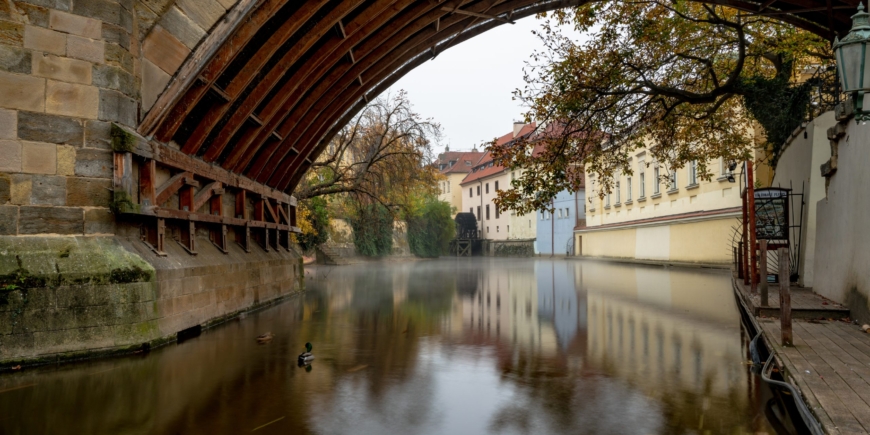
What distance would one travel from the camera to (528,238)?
66.4 metres

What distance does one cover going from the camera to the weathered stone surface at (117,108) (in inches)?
364

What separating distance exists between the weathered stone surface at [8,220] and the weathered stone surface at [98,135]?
1200 millimetres

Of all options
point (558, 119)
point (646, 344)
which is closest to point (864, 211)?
point (646, 344)

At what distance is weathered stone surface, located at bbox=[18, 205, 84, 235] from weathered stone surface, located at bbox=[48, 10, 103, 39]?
228cm

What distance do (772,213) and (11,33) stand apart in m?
13.7

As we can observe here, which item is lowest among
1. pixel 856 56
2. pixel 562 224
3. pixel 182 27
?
pixel 562 224

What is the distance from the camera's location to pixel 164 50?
10.2 m

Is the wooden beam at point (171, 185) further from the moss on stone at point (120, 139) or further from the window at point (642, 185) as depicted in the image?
the window at point (642, 185)

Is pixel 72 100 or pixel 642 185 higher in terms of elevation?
pixel 642 185

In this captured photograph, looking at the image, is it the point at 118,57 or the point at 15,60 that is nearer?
the point at 15,60

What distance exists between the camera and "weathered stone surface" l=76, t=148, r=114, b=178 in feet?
29.8

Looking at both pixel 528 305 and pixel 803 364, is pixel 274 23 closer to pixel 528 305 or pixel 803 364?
pixel 528 305

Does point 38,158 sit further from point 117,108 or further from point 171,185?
point 171,185

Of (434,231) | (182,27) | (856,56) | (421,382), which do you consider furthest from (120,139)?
(434,231)
